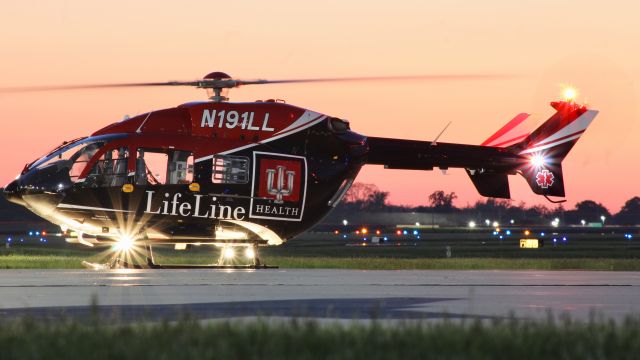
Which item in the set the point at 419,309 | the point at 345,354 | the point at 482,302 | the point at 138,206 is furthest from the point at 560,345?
the point at 138,206

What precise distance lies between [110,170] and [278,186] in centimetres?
499

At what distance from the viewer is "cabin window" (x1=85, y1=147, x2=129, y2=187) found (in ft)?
98.7

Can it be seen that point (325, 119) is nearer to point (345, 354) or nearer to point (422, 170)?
point (422, 170)

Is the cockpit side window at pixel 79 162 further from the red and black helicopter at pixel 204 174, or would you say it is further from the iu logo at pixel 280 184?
the iu logo at pixel 280 184

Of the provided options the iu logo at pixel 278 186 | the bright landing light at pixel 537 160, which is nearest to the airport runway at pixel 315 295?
the iu logo at pixel 278 186

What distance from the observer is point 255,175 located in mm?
31609

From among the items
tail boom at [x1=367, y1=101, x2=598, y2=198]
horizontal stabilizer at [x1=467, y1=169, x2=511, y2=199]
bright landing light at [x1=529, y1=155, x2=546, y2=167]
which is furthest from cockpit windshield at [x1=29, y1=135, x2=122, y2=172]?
bright landing light at [x1=529, y1=155, x2=546, y2=167]

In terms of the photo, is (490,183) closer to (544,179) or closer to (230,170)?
(544,179)

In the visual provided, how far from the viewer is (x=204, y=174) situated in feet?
102

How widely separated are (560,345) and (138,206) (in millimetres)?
20998

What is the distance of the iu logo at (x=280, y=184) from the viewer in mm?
31828

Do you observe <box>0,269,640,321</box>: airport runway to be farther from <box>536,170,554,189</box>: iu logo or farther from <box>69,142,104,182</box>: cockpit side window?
<box>536,170,554,189</box>: iu logo

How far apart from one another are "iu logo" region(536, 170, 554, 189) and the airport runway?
904 centimetres

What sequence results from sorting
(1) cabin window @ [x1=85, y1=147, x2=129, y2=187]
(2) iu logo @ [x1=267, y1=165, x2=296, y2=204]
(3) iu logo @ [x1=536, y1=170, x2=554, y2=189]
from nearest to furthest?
(1) cabin window @ [x1=85, y1=147, x2=129, y2=187] → (2) iu logo @ [x1=267, y1=165, x2=296, y2=204] → (3) iu logo @ [x1=536, y1=170, x2=554, y2=189]
